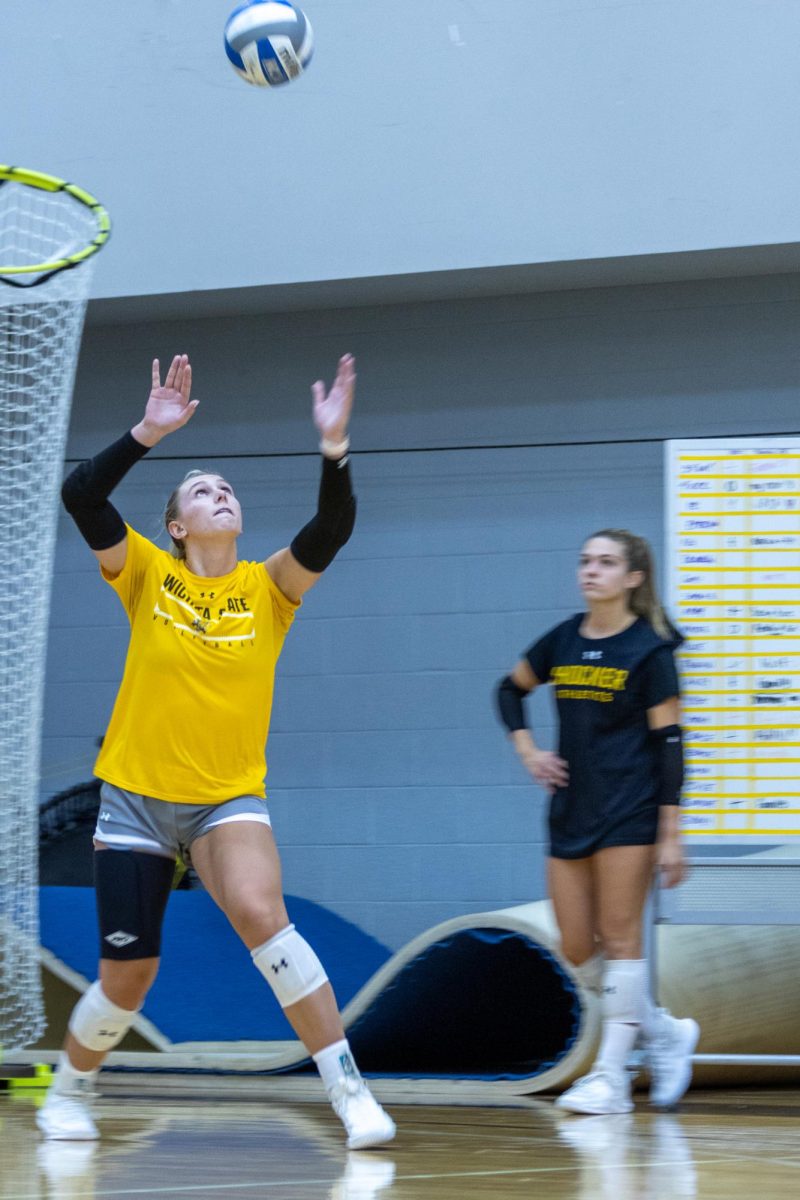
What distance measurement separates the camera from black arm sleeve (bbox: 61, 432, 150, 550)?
3.21m

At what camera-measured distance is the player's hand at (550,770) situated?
13.1ft

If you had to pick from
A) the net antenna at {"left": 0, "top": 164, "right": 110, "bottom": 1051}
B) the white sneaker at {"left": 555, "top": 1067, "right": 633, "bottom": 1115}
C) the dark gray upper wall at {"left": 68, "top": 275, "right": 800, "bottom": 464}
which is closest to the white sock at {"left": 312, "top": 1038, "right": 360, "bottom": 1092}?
the white sneaker at {"left": 555, "top": 1067, "right": 633, "bottom": 1115}

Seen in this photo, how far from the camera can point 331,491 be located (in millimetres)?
3232

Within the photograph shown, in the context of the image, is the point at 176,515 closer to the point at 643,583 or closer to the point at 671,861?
the point at 643,583

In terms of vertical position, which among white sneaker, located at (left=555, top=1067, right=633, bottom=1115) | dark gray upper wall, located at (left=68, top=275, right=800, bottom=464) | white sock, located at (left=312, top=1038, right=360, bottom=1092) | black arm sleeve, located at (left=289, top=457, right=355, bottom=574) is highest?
dark gray upper wall, located at (left=68, top=275, right=800, bottom=464)

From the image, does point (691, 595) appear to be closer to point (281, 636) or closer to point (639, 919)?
point (639, 919)

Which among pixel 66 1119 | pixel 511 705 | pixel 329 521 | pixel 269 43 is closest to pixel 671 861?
pixel 511 705

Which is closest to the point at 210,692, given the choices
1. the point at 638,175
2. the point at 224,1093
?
the point at 224,1093

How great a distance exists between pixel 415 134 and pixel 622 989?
347 cm

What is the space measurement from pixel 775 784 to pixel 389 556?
2.24 metres

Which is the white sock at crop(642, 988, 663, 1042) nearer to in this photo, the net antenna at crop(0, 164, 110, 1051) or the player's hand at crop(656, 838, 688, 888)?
the player's hand at crop(656, 838, 688, 888)

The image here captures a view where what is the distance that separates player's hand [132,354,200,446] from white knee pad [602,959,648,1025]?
71.8 inches

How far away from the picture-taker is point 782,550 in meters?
4.43

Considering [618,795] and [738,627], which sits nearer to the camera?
[618,795]
